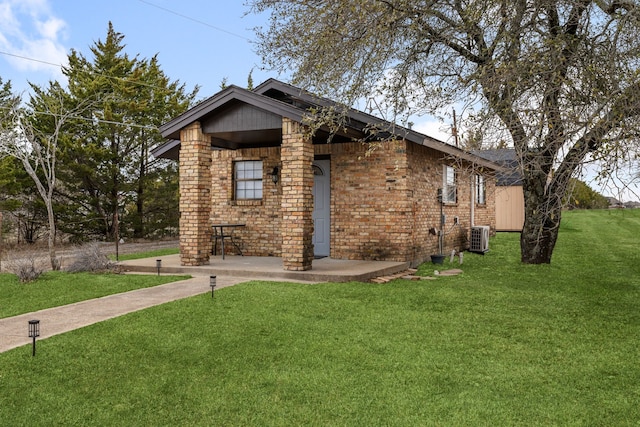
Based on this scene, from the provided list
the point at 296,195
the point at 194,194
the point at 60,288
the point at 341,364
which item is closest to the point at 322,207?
the point at 296,195

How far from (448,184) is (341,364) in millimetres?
10711

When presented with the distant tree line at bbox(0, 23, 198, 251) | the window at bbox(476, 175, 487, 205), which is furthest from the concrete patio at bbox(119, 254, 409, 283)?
the distant tree line at bbox(0, 23, 198, 251)

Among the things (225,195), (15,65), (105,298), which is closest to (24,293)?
(105,298)

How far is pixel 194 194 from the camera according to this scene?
11.1m

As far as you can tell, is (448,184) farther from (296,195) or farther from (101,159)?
(101,159)

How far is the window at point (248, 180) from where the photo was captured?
13.4 m

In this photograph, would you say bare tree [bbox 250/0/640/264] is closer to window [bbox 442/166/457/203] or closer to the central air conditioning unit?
window [bbox 442/166/457/203]

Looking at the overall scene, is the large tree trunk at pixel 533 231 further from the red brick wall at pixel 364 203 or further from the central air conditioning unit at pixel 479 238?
the central air conditioning unit at pixel 479 238

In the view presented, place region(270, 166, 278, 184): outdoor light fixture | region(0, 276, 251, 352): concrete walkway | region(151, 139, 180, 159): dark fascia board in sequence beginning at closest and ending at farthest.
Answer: region(0, 276, 251, 352): concrete walkway, region(151, 139, 180, 159): dark fascia board, region(270, 166, 278, 184): outdoor light fixture

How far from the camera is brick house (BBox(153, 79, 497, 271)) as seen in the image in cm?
1008

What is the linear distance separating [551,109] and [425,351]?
3.35 m

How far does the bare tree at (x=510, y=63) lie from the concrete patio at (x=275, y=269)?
3175 mm

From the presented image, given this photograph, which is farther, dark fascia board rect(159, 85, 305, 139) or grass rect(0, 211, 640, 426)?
dark fascia board rect(159, 85, 305, 139)

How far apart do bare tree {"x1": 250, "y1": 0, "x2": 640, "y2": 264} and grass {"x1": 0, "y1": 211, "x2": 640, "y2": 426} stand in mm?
1796
